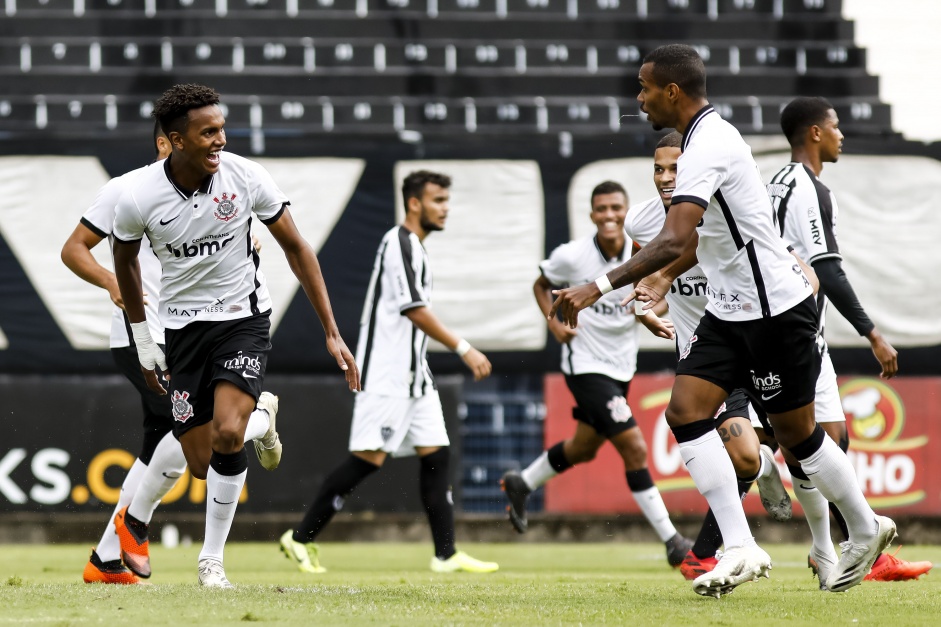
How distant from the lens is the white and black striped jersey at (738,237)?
5.30m

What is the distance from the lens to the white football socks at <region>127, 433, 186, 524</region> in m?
6.75

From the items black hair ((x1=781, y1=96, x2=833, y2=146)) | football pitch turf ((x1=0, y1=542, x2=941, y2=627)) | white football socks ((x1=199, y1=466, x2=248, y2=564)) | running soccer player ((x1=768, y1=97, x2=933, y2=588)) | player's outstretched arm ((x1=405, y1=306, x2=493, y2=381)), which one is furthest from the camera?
player's outstretched arm ((x1=405, y1=306, x2=493, y2=381))

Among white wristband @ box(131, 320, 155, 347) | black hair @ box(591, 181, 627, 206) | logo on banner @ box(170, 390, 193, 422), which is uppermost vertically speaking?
black hair @ box(591, 181, 627, 206)

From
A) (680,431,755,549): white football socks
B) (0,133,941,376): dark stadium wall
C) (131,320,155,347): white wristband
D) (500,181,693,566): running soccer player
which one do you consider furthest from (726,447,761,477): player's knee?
(0,133,941,376): dark stadium wall

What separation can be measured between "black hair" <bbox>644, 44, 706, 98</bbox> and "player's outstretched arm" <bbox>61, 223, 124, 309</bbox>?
9.75 feet

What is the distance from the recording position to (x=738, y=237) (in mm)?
5379

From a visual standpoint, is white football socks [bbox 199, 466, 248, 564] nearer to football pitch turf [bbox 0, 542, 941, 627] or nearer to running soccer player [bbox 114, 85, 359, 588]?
running soccer player [bbox 114, 85, 359, 588]

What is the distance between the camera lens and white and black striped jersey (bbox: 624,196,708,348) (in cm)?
679

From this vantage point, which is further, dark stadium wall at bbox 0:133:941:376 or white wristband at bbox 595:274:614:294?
dark stadium wall at bbox 0:133:941:376

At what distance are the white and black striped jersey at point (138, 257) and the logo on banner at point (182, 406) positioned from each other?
0.84m

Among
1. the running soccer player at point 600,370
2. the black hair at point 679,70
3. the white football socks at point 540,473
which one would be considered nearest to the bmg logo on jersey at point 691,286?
the black hair at point 679,70

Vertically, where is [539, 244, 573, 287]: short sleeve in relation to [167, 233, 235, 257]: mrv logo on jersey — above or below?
below

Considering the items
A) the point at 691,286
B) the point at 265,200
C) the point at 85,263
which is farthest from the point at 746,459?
the point at 85,263

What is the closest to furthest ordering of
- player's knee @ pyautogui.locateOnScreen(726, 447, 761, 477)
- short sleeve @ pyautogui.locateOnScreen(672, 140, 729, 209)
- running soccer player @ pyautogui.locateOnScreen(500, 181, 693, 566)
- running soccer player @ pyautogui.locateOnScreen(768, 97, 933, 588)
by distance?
short sleeve @ pyautogui.locateOnScreen(672, 140, 729, 209) → player's knee @ pyautogui.locateOnScreen(726, 447, 761, 477) → running soccer player @ pyautogui.locateOnScreen(768, 97, 933, 588) → running soccer player @ pyautogui.locateOnScreen(500, 181, 693, 566)
